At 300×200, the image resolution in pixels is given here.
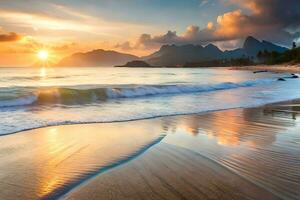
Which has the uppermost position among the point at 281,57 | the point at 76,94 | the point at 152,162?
the point at 281,57

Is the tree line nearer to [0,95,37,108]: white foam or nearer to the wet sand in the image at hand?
[0,95,37,108]: white foam

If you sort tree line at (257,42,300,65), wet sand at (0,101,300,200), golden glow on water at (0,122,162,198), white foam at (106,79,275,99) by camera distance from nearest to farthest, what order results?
wet sand at (0,101,300,200) < golden glow on water at (0,122,162,198) < white foam at (106,79,275,99) < tree line at (257,42,300,65)

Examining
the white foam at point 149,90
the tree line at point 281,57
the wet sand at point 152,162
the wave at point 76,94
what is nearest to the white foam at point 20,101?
the wave at point 76,94

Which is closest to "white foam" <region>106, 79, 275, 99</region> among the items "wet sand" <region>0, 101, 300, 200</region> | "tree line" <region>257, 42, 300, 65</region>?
"wet sand" <region>0, 101, 300, 200</region>

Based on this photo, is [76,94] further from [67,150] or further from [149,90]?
[67,150]

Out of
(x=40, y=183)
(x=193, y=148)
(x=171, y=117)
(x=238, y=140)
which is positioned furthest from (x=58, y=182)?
(x=171, y=117)

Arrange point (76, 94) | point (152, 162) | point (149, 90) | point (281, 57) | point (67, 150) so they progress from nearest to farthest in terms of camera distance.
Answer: point (152, 162) < point (67, 150) < point (76, 94) < point (149, 90) < point (281, 57)

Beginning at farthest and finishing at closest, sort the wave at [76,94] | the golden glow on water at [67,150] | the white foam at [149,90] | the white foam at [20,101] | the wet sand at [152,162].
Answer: the white foam at [149,90]
the wave at [76,94]
the white foam at [20,101]
the golden glow on water at [67,150]
the wet sand at [152,162]

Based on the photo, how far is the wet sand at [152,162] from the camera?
438 centimetres

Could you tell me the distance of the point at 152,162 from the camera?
5.83 meters

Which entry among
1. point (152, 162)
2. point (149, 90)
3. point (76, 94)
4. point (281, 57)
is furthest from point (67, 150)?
point (281, 57)

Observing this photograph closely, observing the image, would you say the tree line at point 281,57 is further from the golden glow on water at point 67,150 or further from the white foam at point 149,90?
the golden glow on water at point 67,150

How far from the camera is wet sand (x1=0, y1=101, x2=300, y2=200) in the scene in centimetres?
438

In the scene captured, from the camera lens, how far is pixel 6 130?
28.7 feet
